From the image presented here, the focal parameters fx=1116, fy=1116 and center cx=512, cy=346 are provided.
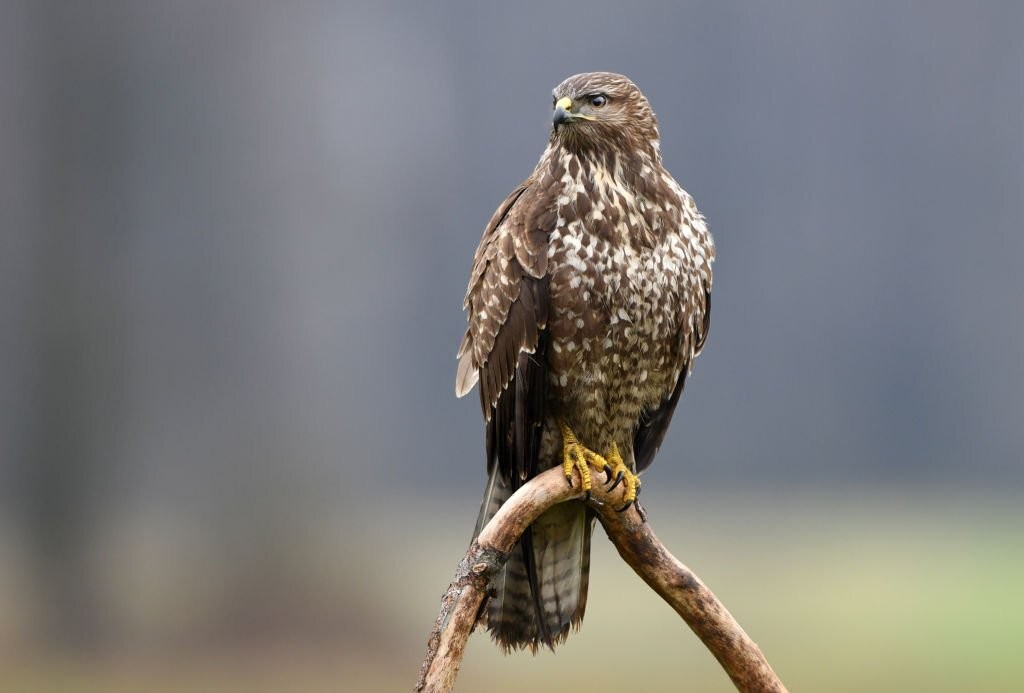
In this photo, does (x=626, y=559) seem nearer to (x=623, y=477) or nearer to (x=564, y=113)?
(x=623, y=477)

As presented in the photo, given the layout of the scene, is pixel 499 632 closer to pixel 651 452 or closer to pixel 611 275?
pixel 651 452

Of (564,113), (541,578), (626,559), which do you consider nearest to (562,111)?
(564,113)

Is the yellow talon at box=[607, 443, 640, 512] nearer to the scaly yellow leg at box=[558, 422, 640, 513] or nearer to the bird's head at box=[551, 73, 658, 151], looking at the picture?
the scaly yellow leg at box=[558, 422, 640, 513]

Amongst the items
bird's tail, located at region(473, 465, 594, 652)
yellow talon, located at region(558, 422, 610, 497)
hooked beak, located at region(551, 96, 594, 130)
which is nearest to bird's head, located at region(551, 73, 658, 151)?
hooked beak, located at region(551, 96, 594, 130)

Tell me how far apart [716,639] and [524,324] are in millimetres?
701

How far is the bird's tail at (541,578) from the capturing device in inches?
92.7

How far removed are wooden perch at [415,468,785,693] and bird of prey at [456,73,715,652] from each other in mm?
81

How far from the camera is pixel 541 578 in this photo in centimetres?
240

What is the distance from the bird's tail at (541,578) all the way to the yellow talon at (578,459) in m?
0.12

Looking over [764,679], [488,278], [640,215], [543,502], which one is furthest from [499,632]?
[640,215]

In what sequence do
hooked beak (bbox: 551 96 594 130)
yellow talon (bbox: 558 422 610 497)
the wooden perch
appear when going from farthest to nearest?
yellow talon (bbox: 558 422 610 497) → hooked beak (bbox: 551 96 594 130) → the wooden perch

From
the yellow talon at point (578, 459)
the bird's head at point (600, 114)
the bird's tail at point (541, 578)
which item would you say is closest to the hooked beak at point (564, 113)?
the bird's head at point (600, 114)

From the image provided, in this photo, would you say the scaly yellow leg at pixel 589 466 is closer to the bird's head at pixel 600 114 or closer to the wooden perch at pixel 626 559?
the wooden perch at pixel 626 559

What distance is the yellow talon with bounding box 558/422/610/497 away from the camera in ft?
7.47
